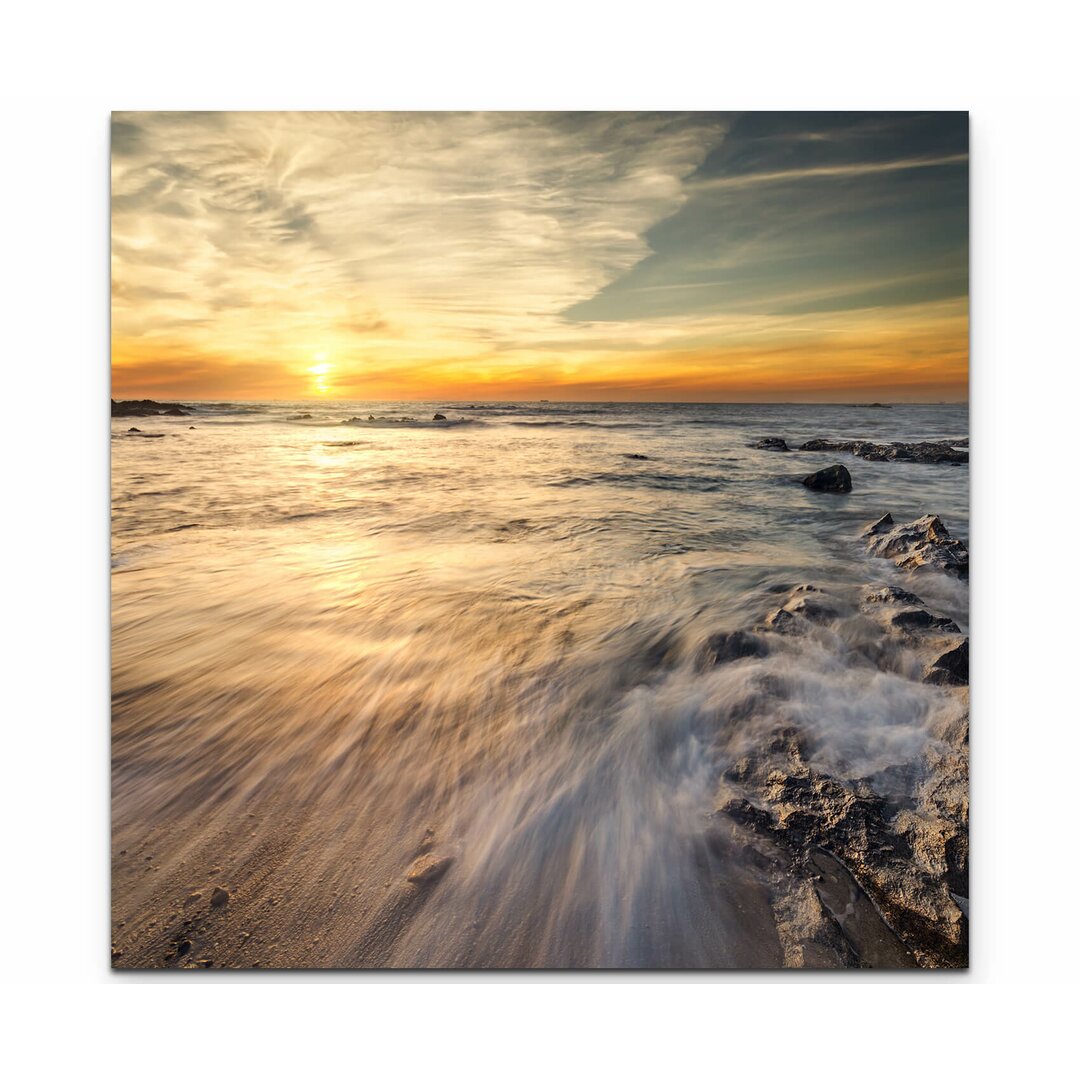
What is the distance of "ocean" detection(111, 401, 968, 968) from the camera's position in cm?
210

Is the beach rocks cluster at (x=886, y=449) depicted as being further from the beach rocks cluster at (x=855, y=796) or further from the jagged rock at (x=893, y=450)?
the beach rocks cluster at (x=855, y=796)

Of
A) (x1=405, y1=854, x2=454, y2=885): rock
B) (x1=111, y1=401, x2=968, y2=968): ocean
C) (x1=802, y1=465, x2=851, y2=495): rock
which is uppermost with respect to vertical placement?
(x1=802, y1=465, x2=851, y2=495): rock

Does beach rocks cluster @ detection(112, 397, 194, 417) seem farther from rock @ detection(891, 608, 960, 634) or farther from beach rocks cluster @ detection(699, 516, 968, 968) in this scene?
rock @ detection(891, 608, 960, 634)

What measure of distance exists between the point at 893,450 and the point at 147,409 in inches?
107

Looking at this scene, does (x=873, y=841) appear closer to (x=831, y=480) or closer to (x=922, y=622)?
(x=922, y=622)

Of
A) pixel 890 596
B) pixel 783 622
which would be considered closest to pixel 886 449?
pixel 890 596

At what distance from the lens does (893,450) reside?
99.1 inches

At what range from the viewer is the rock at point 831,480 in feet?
9.05

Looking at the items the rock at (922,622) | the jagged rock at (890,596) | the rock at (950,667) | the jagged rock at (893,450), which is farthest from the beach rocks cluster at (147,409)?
the rock at (950,667)

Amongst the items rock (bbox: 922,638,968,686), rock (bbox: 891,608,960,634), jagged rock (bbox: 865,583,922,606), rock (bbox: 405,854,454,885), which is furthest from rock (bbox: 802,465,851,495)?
rock (bbox: 405,854,454,885)

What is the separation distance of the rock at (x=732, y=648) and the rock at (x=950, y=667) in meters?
0.58
